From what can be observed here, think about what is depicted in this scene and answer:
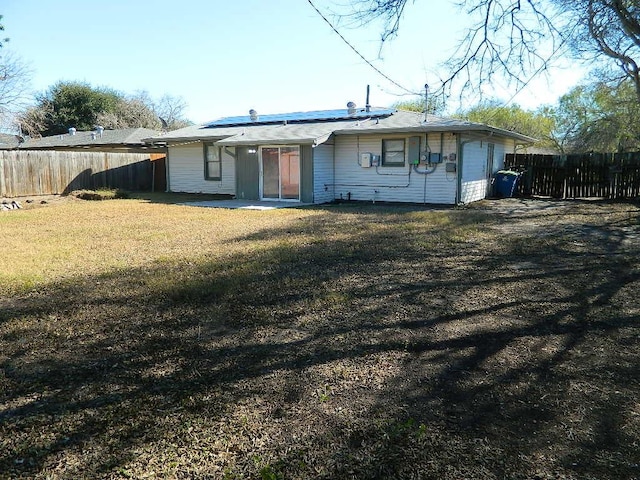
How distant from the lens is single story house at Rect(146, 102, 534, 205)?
589 inches

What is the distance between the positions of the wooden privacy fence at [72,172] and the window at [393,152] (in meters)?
11.8

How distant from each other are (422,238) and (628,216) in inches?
277

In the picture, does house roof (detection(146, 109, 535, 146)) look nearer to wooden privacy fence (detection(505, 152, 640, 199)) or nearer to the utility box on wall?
the utility box on wall

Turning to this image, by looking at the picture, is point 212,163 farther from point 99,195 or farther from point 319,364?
point 319,364

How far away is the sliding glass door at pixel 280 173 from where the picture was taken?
16.4 meters

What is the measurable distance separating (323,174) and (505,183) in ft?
24.1

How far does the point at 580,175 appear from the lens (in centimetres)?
1788

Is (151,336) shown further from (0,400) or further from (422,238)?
(422,238)

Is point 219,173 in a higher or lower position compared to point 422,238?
higher

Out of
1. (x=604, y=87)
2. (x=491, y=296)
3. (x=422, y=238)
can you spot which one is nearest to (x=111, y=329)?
(x=491, y=296)

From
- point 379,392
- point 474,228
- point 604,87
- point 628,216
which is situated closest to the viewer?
point 379,392

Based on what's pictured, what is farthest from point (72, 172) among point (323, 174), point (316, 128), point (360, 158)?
point (360, 158)

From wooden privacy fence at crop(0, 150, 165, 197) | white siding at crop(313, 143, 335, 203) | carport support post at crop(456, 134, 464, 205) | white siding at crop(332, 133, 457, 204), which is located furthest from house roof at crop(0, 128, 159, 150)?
carport support post at crop(456, 134, 464, 205)

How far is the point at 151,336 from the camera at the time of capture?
3971mm
